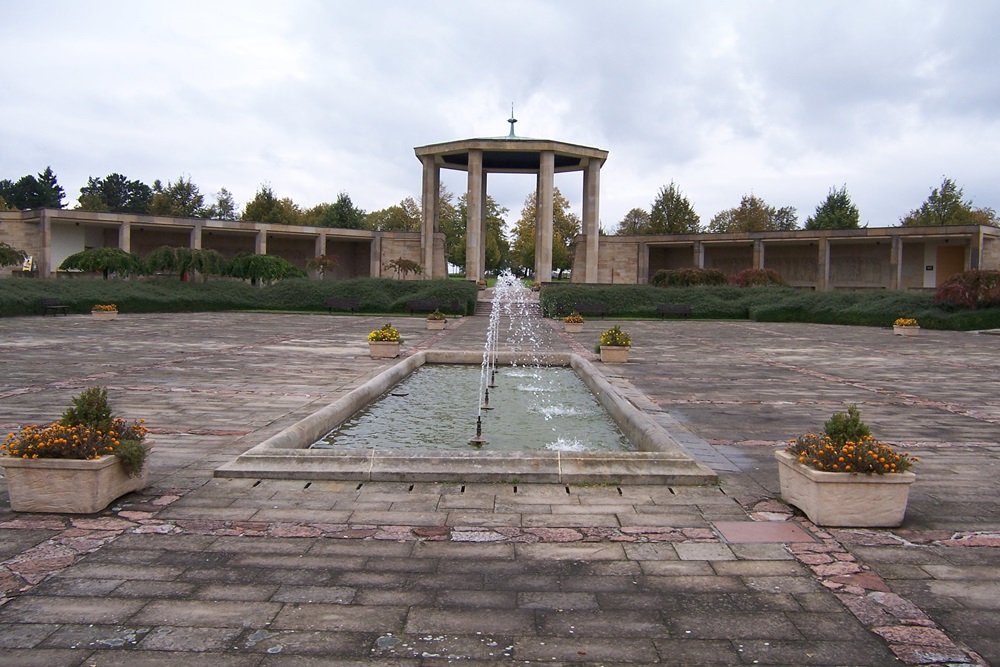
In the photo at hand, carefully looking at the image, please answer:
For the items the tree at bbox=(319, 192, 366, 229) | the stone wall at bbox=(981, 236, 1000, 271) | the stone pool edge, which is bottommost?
the stone pool edge

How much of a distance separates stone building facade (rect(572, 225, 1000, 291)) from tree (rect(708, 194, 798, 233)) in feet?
32.2

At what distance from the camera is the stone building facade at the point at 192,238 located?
135 feet

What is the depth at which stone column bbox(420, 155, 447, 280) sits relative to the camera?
147 feet

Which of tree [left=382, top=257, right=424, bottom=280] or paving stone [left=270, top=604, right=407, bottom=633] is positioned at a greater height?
tree [left=382, top=257, right=424, bottom=280]

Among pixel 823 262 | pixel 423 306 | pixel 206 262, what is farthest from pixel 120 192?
pixel 823 262

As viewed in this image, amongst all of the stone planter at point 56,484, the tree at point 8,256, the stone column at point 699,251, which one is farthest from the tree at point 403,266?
the stone planter at point 56,484

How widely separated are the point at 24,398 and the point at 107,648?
745cm

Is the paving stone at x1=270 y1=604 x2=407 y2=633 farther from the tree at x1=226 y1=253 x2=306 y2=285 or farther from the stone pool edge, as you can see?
the tree at x1=226 y1=253 x2=306 y2=285

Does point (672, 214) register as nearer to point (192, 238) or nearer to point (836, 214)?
point (836, 214)

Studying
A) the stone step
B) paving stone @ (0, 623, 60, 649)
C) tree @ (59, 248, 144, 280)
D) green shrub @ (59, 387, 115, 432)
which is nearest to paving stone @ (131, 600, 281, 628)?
paving stone @ (0, 623, 60, 649)

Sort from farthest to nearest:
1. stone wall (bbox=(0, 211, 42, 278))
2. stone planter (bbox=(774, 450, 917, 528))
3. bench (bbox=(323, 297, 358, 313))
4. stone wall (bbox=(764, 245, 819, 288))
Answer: stone wall (bbox=(764, 245, 819, 288))
stone wall (bbox=(0, 211, 42, 278))
bench (bbox=(323, 297, 358, 313))
stone planter (bbox=(774, 450, 917, 528))

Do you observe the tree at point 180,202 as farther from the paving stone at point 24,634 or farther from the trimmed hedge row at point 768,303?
the paving stone at point 24,634

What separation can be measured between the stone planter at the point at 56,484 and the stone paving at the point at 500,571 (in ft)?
0.38

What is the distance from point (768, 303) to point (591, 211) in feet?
48.8
